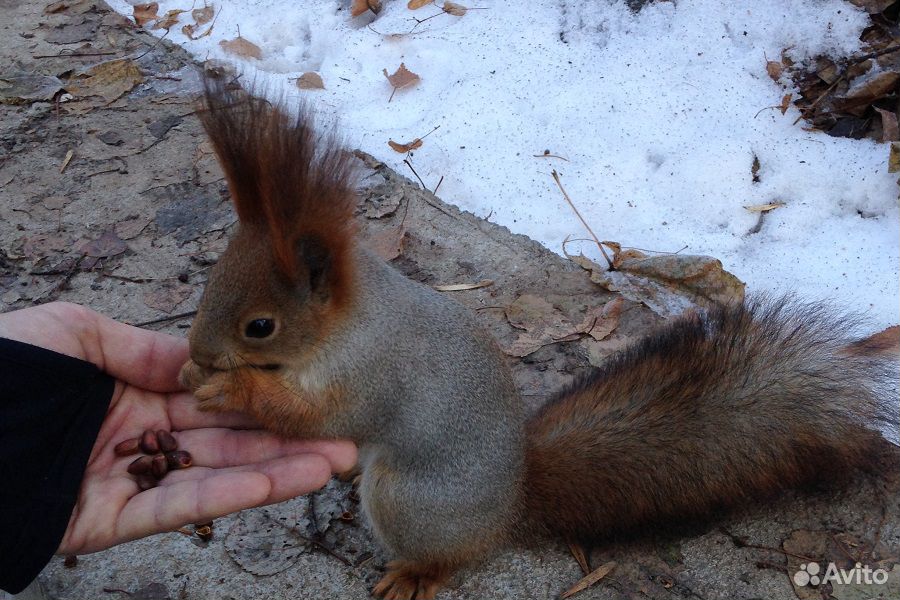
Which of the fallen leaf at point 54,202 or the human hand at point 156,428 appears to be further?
the fallen leaf at point 54,202

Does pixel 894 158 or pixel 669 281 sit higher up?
pixel 894 158

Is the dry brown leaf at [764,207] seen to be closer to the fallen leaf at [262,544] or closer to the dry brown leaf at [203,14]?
the fallen leaf at [262,544]

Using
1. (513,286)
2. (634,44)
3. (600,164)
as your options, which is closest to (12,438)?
(513,286)

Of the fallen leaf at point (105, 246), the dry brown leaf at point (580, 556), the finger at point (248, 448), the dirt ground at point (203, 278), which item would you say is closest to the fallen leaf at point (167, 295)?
the dirt ground at point (203, 278)

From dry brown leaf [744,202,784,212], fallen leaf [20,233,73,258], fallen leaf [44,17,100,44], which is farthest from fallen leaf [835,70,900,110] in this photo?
fallen leaf [44,17,100,44]

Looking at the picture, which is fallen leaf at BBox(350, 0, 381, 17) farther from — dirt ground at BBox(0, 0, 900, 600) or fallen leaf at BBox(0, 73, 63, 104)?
fallen leaf at BBox(0, 73, 63, 104)

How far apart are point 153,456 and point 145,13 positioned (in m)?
2.78

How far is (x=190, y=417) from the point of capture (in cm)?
196

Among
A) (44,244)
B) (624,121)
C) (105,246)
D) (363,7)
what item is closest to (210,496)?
(105,246)

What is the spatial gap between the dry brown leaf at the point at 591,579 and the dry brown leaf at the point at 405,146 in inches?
68.9

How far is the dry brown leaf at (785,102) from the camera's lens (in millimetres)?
3037

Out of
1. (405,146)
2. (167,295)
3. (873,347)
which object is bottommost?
(167,295)

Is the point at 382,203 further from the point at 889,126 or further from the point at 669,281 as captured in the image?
the point at 889,126

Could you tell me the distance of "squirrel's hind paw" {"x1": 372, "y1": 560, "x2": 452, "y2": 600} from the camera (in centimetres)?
187
